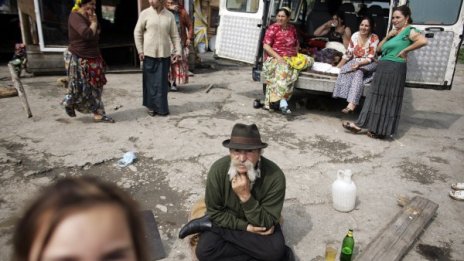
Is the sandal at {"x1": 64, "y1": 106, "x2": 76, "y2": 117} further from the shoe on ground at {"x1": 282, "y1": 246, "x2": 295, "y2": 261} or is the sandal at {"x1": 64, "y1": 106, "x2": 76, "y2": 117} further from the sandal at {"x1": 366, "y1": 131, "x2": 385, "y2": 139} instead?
the sandal at {"x1": 366, "y1": 131, "x2": 385, "y2": 139}

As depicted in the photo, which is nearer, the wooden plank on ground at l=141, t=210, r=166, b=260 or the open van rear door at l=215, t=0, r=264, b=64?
the wooden plank on ground at l=141, t=210, r=166, b=260

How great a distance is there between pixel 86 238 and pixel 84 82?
15.0ft

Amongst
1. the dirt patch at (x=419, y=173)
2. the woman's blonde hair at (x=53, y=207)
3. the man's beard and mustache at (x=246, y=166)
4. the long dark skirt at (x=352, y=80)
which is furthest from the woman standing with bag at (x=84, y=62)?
the woman's blonde hair at (x=53, y=207)

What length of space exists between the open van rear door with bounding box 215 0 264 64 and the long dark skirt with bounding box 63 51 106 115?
2.40 metres

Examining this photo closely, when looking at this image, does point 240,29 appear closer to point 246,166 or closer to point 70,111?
point 70,111

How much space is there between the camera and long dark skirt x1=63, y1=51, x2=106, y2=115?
4696 millimetres

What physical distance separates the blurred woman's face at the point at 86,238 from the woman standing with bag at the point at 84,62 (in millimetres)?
4354

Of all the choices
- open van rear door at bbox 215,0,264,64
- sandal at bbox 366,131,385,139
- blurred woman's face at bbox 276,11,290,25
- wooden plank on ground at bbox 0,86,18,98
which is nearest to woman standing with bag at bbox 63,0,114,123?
wooden plank on ground at bbox 0,86,18,98

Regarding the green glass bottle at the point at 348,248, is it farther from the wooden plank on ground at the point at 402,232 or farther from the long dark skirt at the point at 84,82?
the long dark skirt at the point at 84,82

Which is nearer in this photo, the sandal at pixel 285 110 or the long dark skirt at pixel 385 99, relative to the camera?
the long dark skirt at pixel 385 99

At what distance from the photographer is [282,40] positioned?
5859mm

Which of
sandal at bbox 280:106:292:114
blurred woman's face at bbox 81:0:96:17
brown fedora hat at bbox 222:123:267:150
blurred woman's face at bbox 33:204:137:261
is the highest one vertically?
blurred woman's face at bbox 81:0:96:17

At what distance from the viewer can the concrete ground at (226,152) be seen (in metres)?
3.15

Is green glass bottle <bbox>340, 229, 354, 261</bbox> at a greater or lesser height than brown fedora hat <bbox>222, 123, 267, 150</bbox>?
lesser
